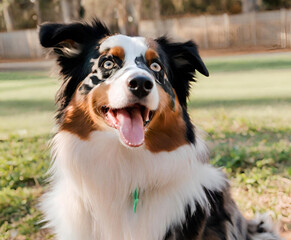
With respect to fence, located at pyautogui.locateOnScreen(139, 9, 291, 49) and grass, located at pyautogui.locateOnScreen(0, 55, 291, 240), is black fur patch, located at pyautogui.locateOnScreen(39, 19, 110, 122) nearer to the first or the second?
grass, located at pyautogui.locateOnScreen(0, 55, 291, 240)

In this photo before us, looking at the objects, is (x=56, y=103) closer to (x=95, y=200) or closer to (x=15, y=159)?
(x=95, y=200)

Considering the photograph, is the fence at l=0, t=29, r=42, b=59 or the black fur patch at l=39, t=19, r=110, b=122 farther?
the fence at l=0, t=29, r=42, b=59

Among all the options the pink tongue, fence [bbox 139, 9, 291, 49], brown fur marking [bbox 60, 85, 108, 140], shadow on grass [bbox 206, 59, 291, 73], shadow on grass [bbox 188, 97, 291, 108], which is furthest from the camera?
fence [bbox 139, 9, 291, 49]

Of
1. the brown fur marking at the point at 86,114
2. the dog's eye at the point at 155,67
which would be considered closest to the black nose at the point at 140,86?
the brown fur marking at the point at 86,114

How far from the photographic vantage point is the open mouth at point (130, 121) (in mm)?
2586

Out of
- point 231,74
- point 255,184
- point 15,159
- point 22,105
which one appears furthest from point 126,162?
point 231,74

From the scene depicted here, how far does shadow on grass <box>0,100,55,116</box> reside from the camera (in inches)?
364

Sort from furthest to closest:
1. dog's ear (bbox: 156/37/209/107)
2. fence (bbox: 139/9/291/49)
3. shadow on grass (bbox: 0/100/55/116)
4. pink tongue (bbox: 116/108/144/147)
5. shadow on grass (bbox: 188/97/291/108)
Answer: fence (bbox: 139/9/291/49), shadow on grass (bbox: 0/100/55/116), shadow on grass (bbox: 188/97/291/108), dog's ear (bbox: 156/37/209/107), pink tongue (bbox: 116/108/144/147)

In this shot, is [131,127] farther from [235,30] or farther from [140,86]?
[235,30]

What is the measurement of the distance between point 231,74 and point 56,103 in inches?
503

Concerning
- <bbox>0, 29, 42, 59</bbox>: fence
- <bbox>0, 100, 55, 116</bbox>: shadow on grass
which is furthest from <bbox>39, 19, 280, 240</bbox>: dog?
<bbox>0, 29, 42, 59</bbox>: fence

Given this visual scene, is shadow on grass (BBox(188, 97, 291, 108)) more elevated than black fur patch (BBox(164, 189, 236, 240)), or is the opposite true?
black fur patch (BBox(164, 189, 236, 240))

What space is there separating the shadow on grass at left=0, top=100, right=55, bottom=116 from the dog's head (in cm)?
603

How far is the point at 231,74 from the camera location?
1503cm
